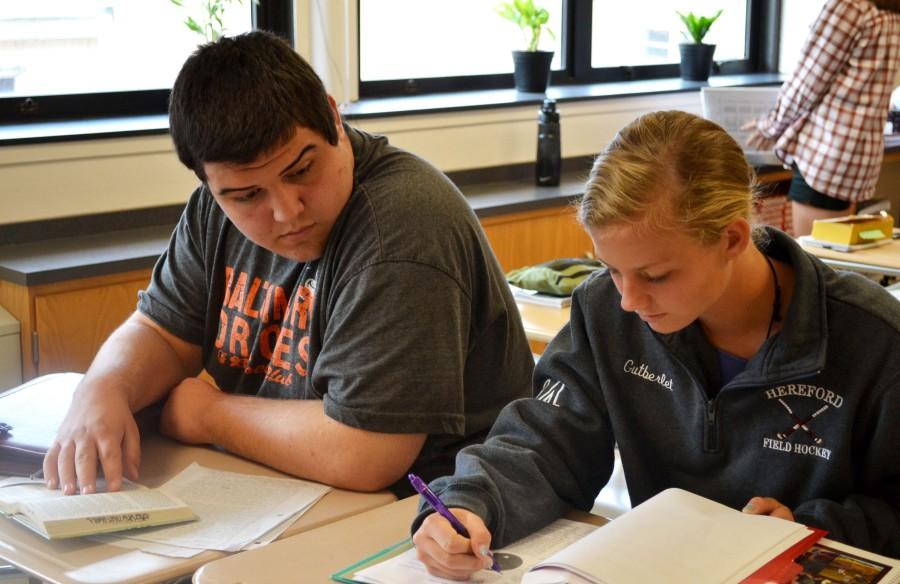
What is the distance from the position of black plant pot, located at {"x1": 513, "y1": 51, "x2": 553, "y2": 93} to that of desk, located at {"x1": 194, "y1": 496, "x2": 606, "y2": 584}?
124 inches

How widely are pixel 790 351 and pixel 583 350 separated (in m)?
0.29

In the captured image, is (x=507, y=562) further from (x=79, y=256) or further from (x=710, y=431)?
(x=79, y=256)

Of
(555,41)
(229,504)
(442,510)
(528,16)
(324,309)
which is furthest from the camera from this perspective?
(555,41)

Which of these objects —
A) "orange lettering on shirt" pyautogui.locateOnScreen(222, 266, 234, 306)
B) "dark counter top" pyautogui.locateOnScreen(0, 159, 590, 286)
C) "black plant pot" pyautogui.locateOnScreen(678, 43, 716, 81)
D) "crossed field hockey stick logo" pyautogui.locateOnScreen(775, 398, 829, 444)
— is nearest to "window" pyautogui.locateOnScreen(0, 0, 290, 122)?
"dark counter top" pyautogui.locateOnScreen(0, 159, 590, 286)

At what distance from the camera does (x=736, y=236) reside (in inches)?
53.6

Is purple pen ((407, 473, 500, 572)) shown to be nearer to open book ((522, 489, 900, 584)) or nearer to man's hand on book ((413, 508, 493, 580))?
man's hand on book ((413, 508, 493, 580))

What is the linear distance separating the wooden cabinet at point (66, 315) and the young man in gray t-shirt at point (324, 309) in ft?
3.11

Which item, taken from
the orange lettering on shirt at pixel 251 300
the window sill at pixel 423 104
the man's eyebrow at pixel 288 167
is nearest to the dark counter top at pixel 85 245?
the window sill at pixel 423 104

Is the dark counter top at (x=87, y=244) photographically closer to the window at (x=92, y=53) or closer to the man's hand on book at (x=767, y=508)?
the window at (x=92, y=53)

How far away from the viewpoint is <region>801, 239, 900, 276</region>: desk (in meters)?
3.16

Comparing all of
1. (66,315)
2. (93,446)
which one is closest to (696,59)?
(66,315)

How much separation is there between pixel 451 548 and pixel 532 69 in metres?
3.39

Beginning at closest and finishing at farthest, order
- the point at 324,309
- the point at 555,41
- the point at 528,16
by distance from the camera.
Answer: the point at 324,309
the point at 528,16
the point at 555,41

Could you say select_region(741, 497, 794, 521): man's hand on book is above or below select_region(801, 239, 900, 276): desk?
above
